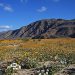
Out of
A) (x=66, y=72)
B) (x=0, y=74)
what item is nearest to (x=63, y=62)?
(x=66, y=72)

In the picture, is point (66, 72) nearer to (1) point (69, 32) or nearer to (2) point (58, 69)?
(2) point (58, 69)

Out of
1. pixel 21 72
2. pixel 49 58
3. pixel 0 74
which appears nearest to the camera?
pixel 0 74

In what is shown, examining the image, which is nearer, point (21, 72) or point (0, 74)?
point (0, 74)

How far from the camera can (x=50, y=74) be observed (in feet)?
40.7

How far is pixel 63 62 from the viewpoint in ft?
55.2

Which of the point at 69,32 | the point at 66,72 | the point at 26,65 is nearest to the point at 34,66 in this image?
the point at 26,65

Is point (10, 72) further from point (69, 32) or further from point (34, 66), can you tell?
point (69, 32)

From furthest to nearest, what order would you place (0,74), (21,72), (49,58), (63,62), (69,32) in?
(69,32), (49,58), (63,62), (21,72), (0,74)

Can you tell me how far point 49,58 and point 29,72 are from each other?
20.3 feet

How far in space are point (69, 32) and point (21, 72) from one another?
18635 centimetres

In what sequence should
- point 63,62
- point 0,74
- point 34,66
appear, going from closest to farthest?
point 0,74 < point 34,66 < point 63,62

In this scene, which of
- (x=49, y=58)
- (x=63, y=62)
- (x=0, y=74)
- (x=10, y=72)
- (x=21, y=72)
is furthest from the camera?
(x=49, y=58)

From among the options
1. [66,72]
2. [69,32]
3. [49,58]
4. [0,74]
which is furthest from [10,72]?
[69,32]

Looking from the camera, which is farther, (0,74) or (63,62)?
(63,62)
